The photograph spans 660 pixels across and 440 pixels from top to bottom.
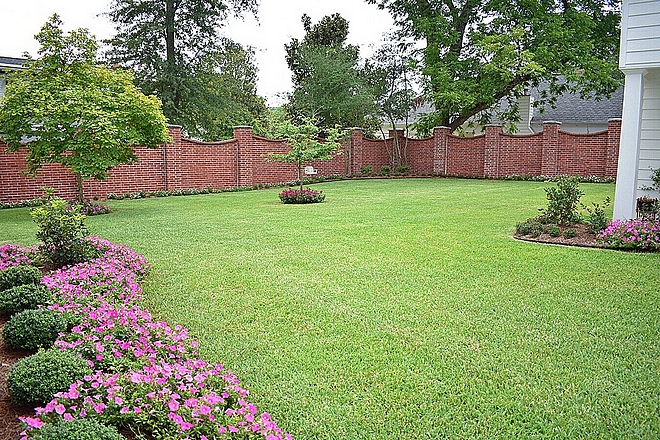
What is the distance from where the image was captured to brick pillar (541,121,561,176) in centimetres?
1958

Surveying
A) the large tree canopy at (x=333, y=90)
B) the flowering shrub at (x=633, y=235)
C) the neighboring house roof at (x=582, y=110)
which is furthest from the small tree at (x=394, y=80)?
the flowering shrub at (x=633, y=235)

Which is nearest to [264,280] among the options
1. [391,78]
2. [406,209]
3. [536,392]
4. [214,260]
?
[214,260]

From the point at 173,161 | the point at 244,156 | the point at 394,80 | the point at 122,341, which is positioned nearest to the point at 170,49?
the point at 244,156

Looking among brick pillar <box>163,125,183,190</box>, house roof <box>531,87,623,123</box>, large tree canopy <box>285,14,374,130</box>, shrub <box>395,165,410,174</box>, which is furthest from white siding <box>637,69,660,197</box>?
house roof <box>531,87,623,123</box>

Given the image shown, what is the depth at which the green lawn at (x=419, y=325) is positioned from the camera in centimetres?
279

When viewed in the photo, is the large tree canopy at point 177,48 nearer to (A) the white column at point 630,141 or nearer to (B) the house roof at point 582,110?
(B) the house roof at point 582,110

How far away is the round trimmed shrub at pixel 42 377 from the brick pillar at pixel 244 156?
15.4m

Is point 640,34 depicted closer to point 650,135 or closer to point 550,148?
point 650,135

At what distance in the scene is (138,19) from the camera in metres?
21.6

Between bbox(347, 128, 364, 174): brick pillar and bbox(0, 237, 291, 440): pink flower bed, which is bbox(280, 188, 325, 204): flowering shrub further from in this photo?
bbox(347, 128, 364, 174): brick pillar

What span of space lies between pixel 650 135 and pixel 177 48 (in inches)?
725

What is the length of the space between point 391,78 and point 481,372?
67.3ft

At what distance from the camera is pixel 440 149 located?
72.4ft

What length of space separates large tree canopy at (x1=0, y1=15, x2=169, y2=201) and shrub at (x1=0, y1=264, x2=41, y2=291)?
19.5 ft
